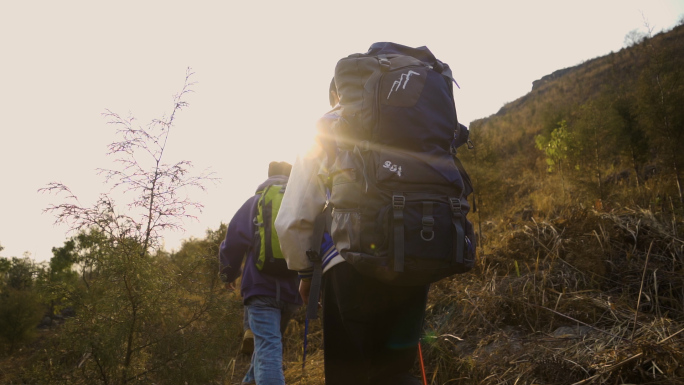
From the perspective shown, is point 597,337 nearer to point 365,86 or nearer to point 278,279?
point 278,279

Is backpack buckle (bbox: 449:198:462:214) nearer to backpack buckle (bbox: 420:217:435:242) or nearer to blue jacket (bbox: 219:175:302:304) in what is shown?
backpack buckle (bbox: 420:217:435:242)

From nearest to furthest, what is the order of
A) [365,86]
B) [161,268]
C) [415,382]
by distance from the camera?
[365,86]
[415,382]
[161,268]

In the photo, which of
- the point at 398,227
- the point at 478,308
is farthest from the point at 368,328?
→ the point at 478,308

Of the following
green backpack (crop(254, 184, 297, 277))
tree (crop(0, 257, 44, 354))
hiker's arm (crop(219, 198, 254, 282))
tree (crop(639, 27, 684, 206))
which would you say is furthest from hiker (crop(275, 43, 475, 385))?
tree (crop(639, 27, 684, 206))

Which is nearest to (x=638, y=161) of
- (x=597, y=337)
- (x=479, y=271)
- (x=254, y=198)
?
(x=479, y=271)

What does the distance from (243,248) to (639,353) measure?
8.71ft

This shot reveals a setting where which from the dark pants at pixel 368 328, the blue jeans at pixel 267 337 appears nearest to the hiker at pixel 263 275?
the blue jeans at pixel 267 337

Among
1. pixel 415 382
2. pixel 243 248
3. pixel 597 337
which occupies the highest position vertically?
pixel 243 248

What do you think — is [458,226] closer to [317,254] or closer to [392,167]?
[392,167]

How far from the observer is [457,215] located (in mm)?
1539

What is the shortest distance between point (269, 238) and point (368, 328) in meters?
1.26

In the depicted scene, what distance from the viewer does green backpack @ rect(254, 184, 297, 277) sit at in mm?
2740

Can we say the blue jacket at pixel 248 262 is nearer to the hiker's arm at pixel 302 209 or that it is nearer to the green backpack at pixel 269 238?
the green backpack at pixel 269 238

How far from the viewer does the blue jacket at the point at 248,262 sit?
2805 mm
